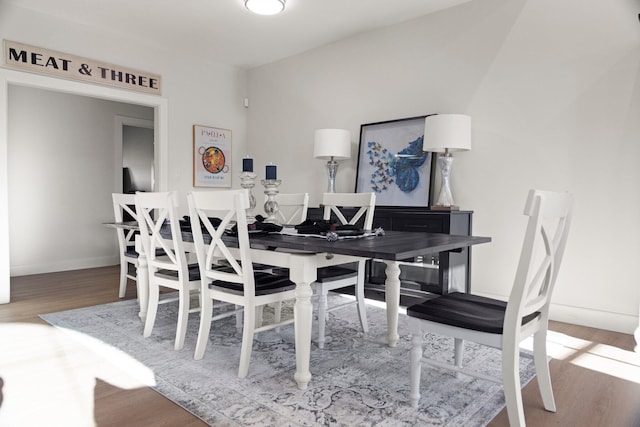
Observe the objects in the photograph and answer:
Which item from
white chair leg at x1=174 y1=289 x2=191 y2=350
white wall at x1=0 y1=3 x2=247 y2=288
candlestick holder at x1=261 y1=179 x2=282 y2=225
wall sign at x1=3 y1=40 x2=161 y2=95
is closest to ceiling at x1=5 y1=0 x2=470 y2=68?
white wall at x1=0 y1=3 x2=247 y2=288

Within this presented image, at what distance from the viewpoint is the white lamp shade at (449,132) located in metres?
3.44

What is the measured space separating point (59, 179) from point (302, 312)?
4671 millimetres

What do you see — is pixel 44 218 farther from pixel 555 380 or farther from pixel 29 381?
pixel 555 380

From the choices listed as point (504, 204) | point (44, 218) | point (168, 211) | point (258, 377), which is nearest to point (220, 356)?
point (258, 377)

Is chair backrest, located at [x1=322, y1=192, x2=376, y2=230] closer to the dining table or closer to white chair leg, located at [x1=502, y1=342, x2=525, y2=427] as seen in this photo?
the dining table

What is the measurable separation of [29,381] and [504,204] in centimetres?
338

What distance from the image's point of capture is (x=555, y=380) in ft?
7.12

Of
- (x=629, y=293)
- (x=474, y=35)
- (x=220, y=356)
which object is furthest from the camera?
(x=474, y=35)

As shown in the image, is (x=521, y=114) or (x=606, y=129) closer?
(x=606, y=129)

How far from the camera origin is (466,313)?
5.71 feet

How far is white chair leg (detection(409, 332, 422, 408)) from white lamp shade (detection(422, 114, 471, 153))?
2.08 metres

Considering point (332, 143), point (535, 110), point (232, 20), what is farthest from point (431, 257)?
point (232, 20)

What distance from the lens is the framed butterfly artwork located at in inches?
154

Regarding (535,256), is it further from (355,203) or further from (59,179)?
(59,179)
